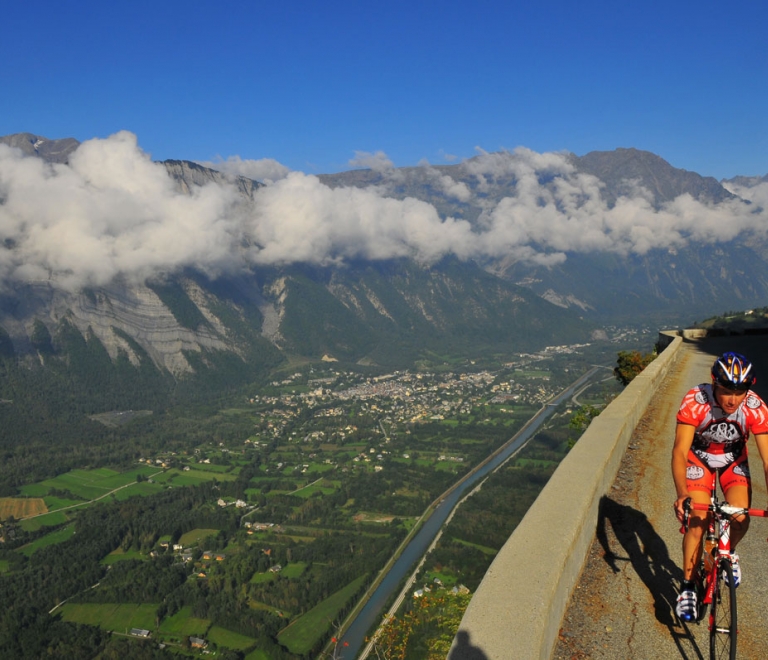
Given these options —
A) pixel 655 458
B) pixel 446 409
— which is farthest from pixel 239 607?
pixel 446 409

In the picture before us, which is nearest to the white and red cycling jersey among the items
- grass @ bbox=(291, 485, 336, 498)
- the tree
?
the tree

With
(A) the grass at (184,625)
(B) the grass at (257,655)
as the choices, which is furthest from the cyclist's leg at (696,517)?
(A) the grass at (184,625)

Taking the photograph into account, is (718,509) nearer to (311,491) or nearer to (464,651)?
(464,651)

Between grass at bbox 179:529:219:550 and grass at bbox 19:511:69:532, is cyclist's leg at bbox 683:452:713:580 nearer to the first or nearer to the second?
grass at bbox 179:529:219:550

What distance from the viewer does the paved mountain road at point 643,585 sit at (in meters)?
4.90

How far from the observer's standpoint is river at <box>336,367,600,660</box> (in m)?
32.7

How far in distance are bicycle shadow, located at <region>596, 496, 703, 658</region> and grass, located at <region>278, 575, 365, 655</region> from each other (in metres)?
28.6

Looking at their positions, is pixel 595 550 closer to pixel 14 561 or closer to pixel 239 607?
pixel 239 607

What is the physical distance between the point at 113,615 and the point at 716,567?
43.6 m

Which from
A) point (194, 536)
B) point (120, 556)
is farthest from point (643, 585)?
point (194, 536)

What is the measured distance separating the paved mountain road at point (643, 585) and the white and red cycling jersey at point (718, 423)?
1.46 metres

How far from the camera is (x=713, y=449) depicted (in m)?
5.05

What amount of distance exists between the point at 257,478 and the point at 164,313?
352ft

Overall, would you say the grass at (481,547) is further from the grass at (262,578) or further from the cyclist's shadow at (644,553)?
the cyclist's shadow at (644,553)
